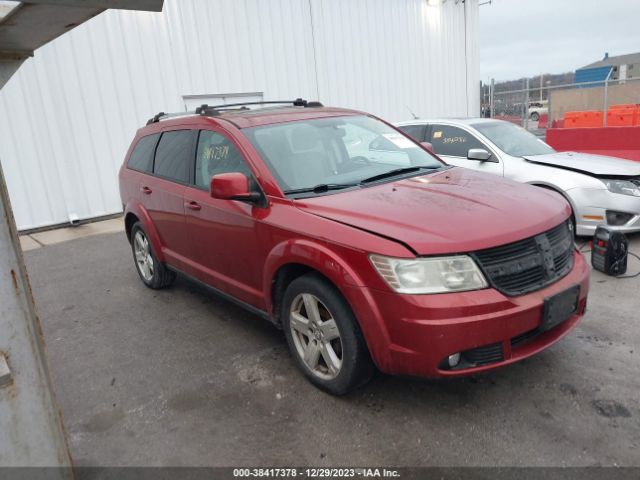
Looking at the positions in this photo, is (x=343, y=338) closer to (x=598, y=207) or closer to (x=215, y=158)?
(x=215, y=158)

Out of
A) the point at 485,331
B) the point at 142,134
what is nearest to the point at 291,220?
the point at 485,331

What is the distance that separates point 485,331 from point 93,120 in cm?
884

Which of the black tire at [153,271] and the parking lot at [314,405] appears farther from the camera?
the black tire at [153,271]

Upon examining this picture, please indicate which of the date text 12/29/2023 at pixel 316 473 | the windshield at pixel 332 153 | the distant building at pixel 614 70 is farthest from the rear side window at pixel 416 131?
the distant building at pixel 614 70

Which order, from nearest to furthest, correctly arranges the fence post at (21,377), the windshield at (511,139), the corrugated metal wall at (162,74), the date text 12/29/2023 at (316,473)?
1. the fence post at (21,377)
2. the date text 12/29/2023 at (316,473)
3. the windshield at (511,139)
4. the corrugated metal wall at (162,74)

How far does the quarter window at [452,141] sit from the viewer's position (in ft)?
21.5

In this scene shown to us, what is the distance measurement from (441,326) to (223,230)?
188cm

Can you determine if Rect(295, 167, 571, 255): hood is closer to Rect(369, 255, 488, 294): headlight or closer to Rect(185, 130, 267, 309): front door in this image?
Rect(369, 255, 488, 294): headlight

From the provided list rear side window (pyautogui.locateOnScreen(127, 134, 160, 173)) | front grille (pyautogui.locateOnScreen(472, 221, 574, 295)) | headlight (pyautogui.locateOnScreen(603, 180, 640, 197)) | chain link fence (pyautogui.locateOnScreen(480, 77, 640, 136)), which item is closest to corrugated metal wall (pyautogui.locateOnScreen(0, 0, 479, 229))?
chain link fence (pyautogui.locateOnScreen(480, 77, 640, 136))

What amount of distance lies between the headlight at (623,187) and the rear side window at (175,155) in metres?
4.56

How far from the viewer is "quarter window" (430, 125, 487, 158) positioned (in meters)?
6.57

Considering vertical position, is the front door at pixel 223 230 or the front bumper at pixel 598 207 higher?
the front door at pixel 223 230

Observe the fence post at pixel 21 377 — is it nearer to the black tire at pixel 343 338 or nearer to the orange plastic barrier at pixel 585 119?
the black tire at pixel 343 338

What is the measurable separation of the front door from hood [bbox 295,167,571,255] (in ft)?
1.81
